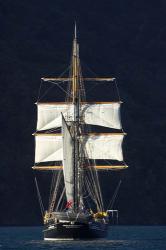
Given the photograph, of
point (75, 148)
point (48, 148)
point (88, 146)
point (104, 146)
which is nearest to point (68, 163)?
point (75, 148)

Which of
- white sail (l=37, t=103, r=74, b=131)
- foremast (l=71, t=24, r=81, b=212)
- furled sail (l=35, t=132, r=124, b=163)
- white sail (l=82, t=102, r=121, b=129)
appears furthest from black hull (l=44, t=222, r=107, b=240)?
white sail (l=82, t=102, r=121, b=129)

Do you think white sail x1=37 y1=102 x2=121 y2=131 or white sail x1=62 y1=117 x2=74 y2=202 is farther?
white sail x1=37 y1=102 x2=121 y2=131

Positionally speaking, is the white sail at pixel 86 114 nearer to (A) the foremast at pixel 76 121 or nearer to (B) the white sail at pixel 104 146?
(B) the white sail at pixel 104 146

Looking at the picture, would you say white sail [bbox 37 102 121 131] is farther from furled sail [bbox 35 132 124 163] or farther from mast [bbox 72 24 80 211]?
mast [bbox 72 24 80 211]

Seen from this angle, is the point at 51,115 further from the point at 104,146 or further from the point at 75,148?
the point at 75,148

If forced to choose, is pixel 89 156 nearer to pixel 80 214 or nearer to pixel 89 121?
pixel 89 121

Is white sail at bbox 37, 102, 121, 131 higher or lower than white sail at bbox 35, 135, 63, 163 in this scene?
higher
